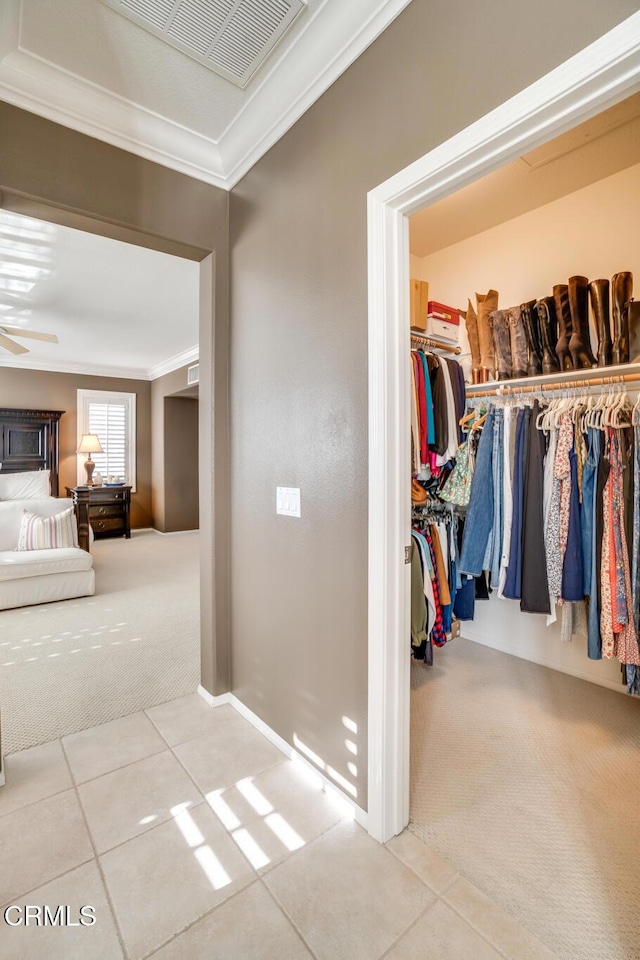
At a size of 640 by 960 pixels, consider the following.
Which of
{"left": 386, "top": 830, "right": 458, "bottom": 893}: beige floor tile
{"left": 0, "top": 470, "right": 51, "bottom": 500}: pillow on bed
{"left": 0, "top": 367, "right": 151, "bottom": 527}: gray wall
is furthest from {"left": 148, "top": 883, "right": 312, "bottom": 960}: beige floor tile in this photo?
{"left": 0, "top": 367, "right": 151, "bottom": 527}: gray wall

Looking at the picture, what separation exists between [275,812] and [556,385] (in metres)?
2.40

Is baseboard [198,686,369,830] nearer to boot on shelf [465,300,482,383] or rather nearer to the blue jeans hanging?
the blue jeans hanging

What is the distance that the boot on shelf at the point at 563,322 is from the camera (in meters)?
2.39

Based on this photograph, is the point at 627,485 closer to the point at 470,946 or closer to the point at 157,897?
the point at 470,946

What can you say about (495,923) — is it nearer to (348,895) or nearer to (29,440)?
(348,895)

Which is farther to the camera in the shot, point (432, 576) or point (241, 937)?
point (432, 576)

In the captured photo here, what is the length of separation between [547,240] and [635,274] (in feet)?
1.84

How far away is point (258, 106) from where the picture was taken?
6.37 ft

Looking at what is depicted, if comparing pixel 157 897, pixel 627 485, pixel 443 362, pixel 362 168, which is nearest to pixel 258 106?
pixel 362 168

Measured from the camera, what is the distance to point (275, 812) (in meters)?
1.64

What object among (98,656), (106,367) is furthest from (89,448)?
(98,656)

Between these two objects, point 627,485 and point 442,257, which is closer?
point 627,485

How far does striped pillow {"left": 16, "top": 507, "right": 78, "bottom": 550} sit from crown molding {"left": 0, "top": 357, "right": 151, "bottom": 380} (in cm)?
324

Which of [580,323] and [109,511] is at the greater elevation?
[580,323]
